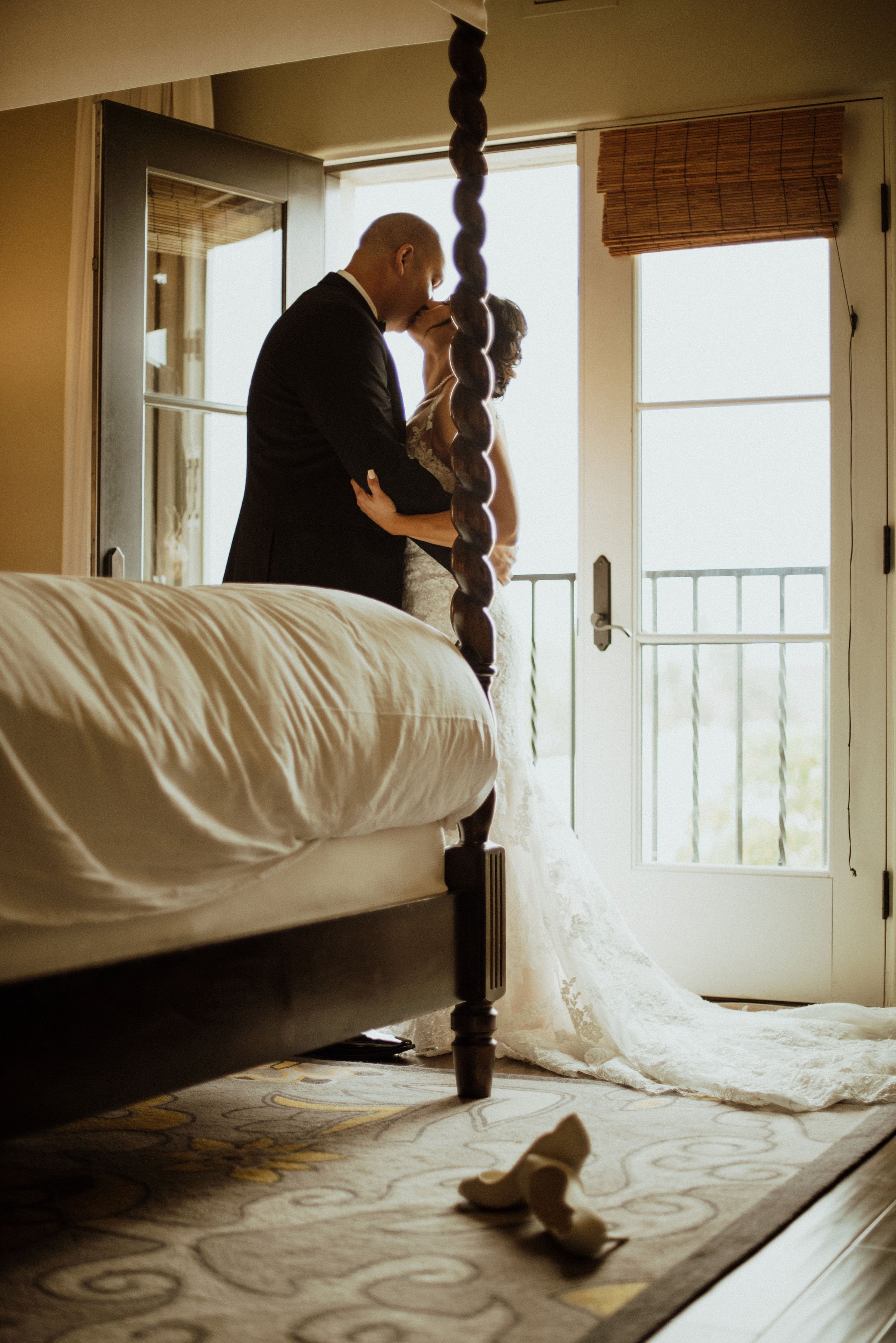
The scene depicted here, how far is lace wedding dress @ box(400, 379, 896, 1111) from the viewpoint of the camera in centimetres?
234

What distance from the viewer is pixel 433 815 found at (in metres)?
1.89

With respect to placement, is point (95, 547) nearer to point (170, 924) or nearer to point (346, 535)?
point (346, 535)

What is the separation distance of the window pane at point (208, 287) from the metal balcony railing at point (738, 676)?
1.26 metres

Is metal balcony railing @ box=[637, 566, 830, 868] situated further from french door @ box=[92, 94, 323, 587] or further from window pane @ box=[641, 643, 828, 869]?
french door @ box=[92, 94, 323, 587]

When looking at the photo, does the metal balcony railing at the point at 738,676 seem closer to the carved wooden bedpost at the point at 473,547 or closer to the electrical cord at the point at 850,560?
the electrical cord at the point at 850,560

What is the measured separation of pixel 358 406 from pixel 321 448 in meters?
0.17

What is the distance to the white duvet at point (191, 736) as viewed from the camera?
1200 millimetres

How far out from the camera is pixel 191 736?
135cm

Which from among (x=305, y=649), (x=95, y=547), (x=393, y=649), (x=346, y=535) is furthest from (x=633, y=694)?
(x=305, y=649)

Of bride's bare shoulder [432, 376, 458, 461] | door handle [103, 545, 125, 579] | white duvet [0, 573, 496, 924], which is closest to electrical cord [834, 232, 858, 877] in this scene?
bride's bare shoulder [432, 376, 458, 461]

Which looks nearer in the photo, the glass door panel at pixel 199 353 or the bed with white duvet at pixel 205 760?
the bed with white duvet at pixel 205 760

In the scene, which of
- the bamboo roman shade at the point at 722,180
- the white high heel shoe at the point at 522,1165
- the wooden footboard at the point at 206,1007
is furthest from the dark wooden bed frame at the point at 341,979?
the bamboo roman shade at the point at 722,180

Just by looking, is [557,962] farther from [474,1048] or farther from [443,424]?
[443,424]

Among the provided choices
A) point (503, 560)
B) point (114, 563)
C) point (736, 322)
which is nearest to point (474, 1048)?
point (503, 560)
